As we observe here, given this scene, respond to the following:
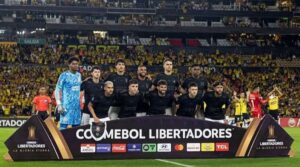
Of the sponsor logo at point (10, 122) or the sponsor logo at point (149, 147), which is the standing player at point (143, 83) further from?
the sponsor logo at point (10, 122)

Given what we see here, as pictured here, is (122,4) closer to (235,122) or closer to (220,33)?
(220,33)

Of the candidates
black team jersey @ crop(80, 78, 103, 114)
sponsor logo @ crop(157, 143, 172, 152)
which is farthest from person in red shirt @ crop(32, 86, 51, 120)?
sponsor logo @ crop(157, 143, 172, 152)

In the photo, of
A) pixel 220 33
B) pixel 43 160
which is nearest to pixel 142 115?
pixel 43 160

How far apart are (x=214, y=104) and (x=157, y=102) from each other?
5.79 ft

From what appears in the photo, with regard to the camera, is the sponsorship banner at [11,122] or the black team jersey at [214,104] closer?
the black team jersey at [214,104]

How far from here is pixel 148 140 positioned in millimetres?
15312

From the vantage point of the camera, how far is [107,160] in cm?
1513

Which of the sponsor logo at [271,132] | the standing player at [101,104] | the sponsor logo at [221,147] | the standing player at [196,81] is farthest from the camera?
the standing player at [196,81]

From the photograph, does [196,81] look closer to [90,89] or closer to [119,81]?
[119,81]

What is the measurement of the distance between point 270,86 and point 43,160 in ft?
145

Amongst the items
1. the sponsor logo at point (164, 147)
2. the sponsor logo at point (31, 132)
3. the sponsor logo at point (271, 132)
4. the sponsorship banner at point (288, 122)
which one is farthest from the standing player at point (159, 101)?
the sponsorship banner at point (288, 122)

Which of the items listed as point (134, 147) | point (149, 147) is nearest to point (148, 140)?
point (149, 147)

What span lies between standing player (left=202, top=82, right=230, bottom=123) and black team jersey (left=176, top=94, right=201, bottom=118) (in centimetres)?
50

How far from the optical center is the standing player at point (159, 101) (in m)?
15.7
